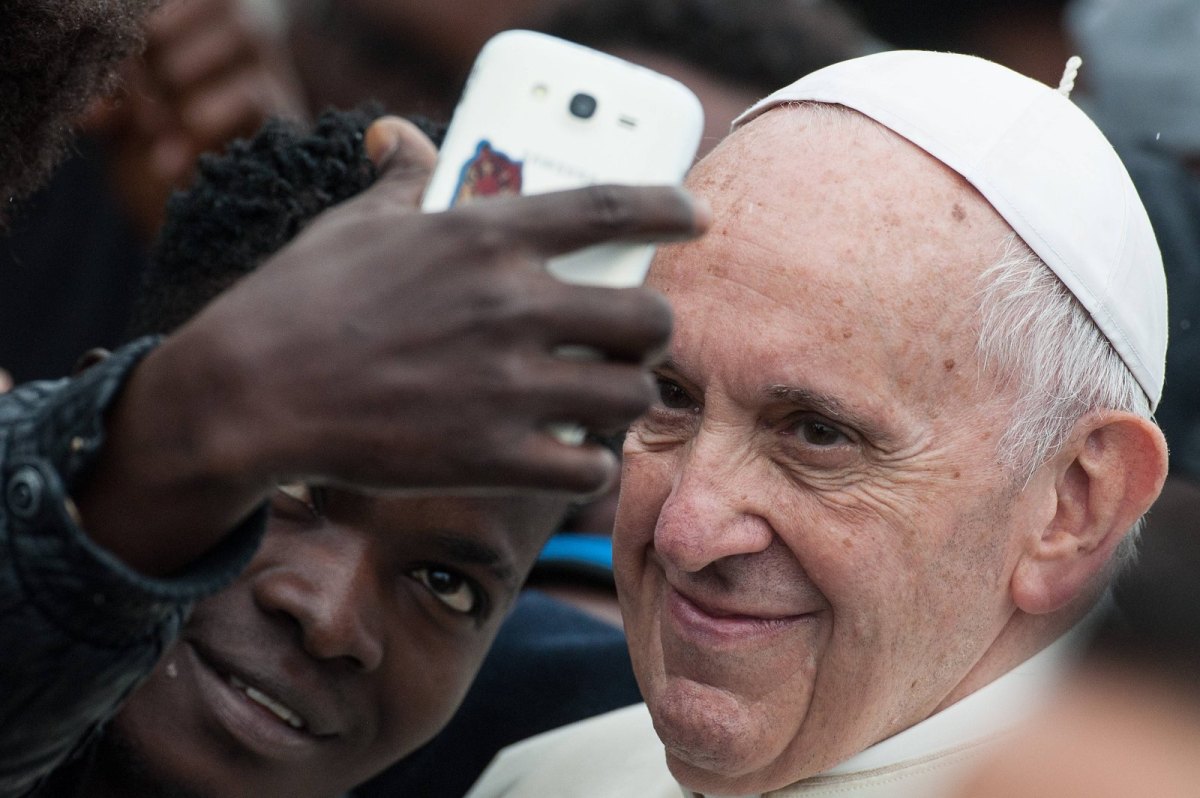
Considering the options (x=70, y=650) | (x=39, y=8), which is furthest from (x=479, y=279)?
(x=39, y=8)

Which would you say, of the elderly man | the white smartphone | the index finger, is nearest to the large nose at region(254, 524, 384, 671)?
the elderly man

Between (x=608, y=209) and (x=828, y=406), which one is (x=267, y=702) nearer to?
(x=828, y=406)

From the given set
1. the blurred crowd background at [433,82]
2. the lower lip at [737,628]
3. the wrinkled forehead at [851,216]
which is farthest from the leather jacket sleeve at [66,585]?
the blurred crowd background at [433,82]

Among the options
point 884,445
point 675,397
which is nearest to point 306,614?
point 675,397

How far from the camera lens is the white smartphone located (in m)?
2.08

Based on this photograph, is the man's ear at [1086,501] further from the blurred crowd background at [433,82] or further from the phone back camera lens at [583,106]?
the phone back camera lens at [583,106]

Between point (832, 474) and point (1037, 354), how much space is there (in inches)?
16.1

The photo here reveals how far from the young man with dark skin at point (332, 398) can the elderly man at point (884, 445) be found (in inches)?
39.0

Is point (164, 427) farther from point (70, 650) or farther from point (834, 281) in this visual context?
point (834, 281)

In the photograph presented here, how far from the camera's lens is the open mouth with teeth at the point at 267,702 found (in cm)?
307

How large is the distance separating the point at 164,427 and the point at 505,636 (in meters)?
2.54

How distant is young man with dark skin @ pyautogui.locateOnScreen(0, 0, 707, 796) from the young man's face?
3.63 ft

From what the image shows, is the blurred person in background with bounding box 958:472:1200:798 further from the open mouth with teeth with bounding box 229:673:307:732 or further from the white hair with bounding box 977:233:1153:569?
the open mouth with teeth with bounding box 229:673:307:732

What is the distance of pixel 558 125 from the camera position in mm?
2119
